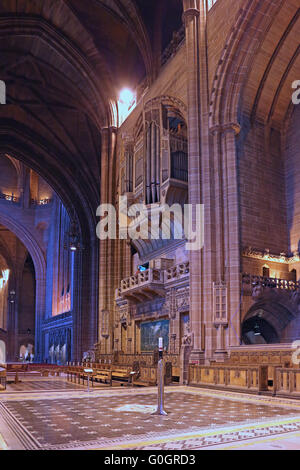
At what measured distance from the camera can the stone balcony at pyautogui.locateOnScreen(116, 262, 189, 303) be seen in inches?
735

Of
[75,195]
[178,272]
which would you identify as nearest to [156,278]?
[178,272]

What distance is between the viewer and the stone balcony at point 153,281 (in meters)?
18.7

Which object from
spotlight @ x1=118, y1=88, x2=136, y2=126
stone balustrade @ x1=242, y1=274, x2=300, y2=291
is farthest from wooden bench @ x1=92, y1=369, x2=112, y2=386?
spotlight @ x1=118, y1=88, x2=136, y2=126

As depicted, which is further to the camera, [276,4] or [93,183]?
[93,183]

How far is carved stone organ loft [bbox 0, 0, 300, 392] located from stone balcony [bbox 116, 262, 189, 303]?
95mm

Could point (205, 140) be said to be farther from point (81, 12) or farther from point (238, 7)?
point (81, 12)

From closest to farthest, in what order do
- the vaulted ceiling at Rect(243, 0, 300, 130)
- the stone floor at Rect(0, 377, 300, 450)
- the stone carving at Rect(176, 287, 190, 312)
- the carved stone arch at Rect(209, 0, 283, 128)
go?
the stone floor at Rect(0, 377, 300, 450), the carved stone arch at Rect(209, 0, 283, 128), the vaulted ceiling at Rect(243, 0, 300, 130), the stone carving at Rect(176, 287, 190, 312)

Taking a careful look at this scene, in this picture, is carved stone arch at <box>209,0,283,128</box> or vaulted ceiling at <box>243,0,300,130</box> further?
vaulted ceiling at <box>243,0,300,130</box>

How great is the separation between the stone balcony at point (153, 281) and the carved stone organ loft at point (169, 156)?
10cm

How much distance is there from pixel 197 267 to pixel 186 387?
169 inches

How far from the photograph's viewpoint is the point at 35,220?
41.3 m

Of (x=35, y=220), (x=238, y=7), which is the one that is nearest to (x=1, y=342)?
(x=35, y=220)

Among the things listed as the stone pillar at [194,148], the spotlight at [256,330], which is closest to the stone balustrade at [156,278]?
the stone pillar at [194,148]

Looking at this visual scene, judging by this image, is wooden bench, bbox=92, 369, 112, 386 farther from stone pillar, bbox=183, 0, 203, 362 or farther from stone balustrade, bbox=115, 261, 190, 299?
stone balustrade, bbox=115, 261, 190, 299
